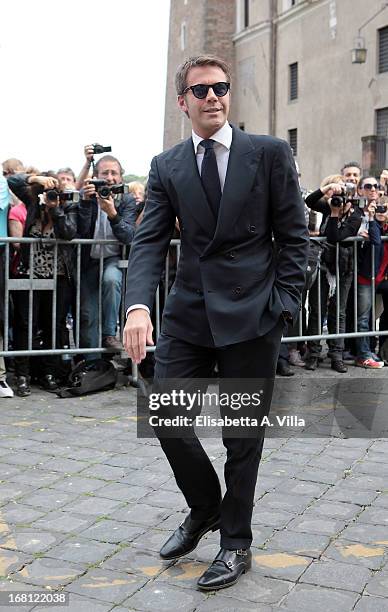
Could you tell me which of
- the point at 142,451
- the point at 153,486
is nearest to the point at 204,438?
the point at 142,451

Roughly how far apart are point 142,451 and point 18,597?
2.42 m

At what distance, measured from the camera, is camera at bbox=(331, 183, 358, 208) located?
8.75 metres

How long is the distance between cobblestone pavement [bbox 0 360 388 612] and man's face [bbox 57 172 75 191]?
277cm

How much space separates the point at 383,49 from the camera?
29.1 m

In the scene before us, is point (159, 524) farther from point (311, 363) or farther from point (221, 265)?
point (311, 363)

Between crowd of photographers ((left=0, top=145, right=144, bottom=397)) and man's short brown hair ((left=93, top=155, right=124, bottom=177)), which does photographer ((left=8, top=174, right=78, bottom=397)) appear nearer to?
crowd of photographers ((left=0, top=145, right=144, bottom=397))

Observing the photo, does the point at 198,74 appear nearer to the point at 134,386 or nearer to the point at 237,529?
the point at 237,529

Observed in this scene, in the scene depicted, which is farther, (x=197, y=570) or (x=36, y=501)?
(x=36, y=501)

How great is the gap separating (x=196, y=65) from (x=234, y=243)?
0.78m

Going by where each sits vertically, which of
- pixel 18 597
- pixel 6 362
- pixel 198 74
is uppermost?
pixel 198 74

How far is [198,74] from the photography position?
3.65m

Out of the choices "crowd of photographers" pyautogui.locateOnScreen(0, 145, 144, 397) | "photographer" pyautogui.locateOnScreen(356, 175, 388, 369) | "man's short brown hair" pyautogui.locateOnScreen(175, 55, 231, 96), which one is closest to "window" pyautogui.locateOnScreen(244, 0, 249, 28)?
"photographer" pyautogui.locateOnScreen(356, 175, 388, 369)

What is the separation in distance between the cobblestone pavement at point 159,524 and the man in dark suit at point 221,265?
0.24 m

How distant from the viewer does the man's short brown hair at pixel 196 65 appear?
366cm
